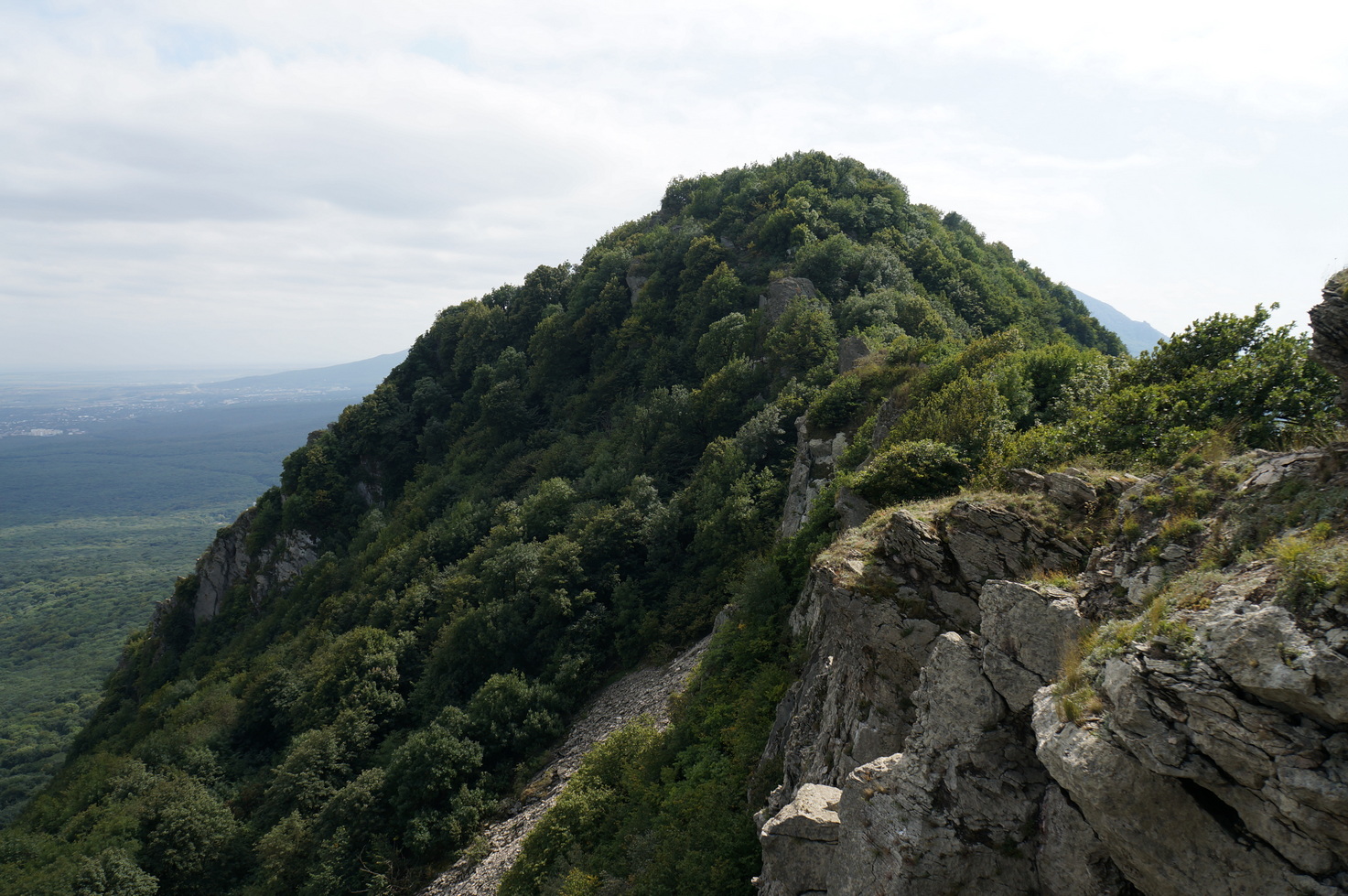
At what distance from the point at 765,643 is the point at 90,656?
6476 inches

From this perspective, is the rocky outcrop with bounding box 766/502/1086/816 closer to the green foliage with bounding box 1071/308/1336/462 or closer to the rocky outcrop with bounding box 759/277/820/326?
the green foliage with bounding box 1071/308/1336/462

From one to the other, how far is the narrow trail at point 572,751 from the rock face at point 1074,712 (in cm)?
1274

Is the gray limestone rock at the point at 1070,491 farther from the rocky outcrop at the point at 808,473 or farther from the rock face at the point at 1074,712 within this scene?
the rocky outcrop at the point at 808,473

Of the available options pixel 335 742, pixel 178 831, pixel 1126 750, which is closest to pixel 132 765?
pixel 178 831

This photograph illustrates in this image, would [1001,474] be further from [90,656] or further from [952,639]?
[90,656]

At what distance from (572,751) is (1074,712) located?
77.3ft

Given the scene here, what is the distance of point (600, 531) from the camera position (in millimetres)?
35406

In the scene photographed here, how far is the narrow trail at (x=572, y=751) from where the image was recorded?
22938mm

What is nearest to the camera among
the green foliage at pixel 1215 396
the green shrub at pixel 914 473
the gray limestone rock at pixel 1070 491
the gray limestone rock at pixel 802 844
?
the gray limestone rock at pixel 802 844

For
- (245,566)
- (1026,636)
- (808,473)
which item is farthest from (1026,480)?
(245,566)

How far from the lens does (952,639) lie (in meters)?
10.2

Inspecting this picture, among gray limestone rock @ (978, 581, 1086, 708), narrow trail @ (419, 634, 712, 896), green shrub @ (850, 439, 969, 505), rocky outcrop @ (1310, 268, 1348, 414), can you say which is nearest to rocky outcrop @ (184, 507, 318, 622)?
narrow trail @ (419, 634, 712, 896)

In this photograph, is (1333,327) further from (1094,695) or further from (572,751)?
(572,751)

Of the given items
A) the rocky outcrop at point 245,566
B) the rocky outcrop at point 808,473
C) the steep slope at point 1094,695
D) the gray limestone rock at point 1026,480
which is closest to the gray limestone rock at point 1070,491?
the steep slope at point 1094,695
